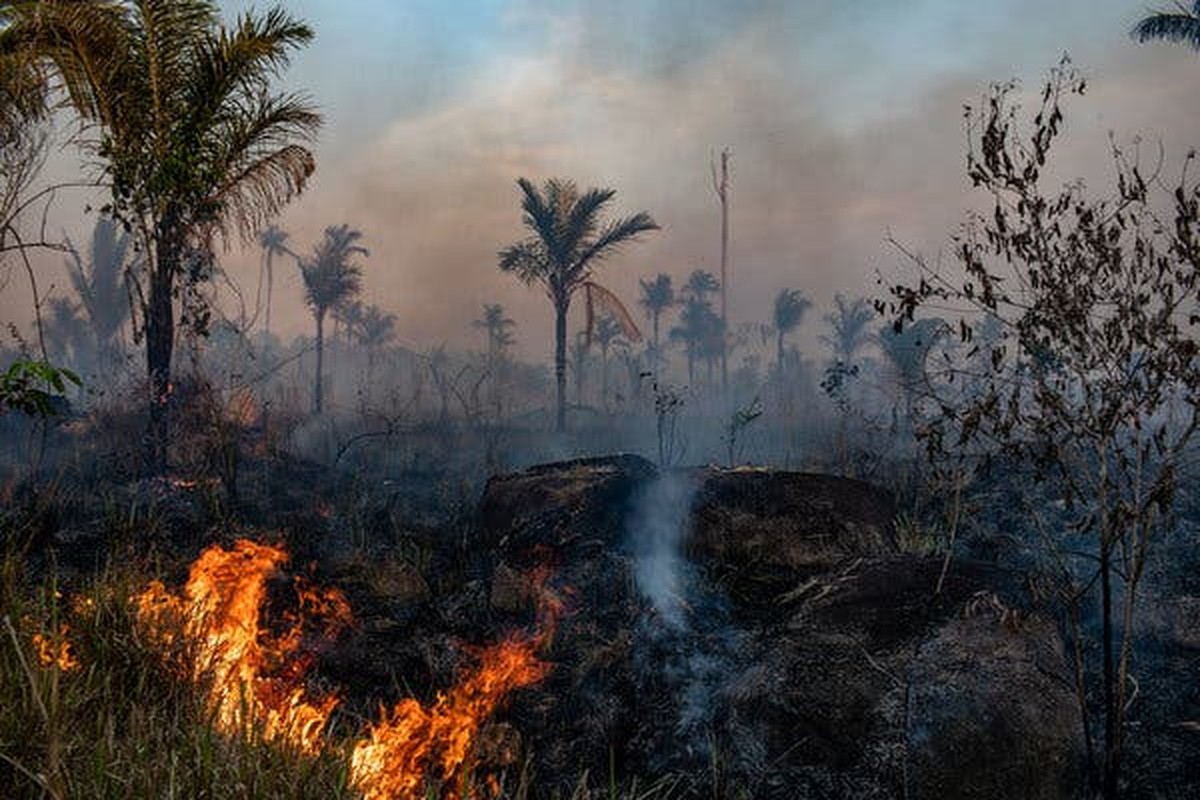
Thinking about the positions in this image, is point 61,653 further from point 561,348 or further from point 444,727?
point 561,348

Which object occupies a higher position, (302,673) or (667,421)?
(667,421)

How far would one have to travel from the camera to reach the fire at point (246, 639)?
11.8ft

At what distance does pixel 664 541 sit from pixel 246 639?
3986mm

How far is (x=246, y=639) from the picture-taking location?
5180 mm

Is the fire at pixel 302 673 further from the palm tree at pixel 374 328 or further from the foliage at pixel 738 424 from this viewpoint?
the palm tree at pixel 374 328

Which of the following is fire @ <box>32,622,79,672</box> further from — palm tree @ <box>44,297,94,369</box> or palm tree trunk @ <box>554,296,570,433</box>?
palm tree @ <box>44,297,94,369</box>

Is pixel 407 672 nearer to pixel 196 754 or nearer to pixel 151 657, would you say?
pixel 151 657

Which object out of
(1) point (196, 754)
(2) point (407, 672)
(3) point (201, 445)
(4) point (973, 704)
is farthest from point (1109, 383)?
(3) point (201, 445)

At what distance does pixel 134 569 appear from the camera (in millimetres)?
5273

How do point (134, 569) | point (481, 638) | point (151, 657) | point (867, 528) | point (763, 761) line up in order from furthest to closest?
point (867, 528)
point (481, 638)
point (134, 569)
point (763, 761)
point (151, 657)

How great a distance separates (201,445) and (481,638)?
8.30 m

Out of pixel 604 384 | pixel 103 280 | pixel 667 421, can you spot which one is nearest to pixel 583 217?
pixel 667 421

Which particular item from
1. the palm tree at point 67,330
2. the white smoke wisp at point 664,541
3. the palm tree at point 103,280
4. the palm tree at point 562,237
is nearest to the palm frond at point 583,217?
the palm tree at point 562,237

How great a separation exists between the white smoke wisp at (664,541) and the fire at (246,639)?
8.96 feet
